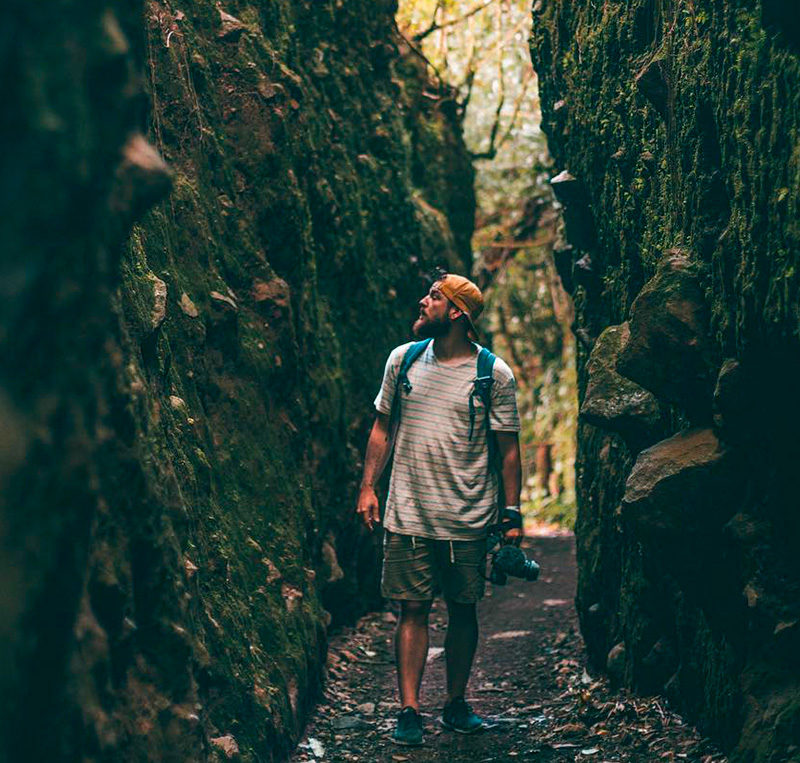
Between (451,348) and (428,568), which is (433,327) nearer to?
(451,348)

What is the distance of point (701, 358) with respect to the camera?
15.0ft

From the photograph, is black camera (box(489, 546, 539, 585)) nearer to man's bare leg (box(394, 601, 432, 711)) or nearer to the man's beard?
man's bare leg (box(394, 601, 432, 711))

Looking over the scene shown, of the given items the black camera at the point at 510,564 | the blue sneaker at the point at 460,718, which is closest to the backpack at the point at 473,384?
the black camera at the point at 510,564

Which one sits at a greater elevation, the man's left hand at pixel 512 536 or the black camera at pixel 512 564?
the man's left hand at pixel 512 536

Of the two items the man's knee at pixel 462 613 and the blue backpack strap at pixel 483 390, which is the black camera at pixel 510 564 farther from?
the blue backpack strap at pixel 483 390

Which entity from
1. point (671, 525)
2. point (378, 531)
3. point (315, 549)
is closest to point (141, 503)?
point (671, 525)

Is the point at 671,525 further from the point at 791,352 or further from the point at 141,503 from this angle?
the point at 141,503

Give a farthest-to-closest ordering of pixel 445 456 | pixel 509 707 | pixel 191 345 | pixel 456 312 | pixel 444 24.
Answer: pixel 444 24
pixel 509 707
pixel 456 312
pixel 445 456
pixel 191 345

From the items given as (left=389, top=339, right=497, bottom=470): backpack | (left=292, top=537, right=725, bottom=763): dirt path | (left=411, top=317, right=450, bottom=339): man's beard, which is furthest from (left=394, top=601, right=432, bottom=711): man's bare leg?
(left=411, top=317, right=450, bottom=339): man's beard

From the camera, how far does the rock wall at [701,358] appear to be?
384 cm

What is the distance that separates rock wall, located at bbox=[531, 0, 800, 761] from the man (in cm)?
62

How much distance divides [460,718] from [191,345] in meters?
2.44

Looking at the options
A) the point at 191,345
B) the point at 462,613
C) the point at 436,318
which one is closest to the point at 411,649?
the point at 462,613

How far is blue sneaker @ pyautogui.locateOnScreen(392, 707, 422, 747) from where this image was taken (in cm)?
528
